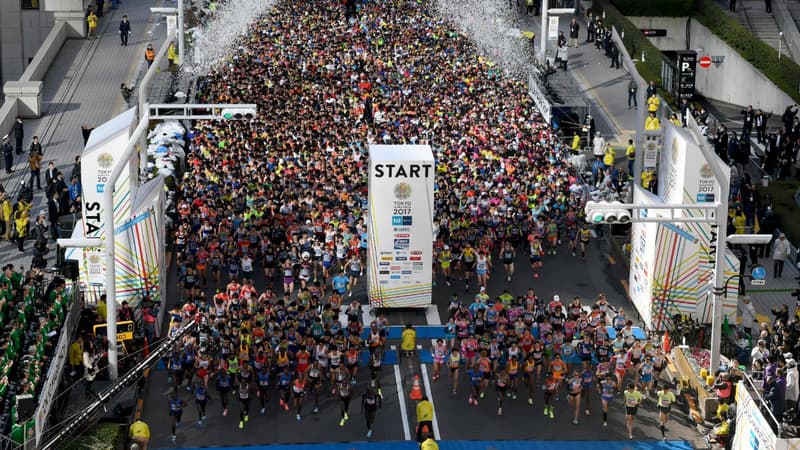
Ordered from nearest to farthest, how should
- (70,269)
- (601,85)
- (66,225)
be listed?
(70,269) → (66,225) → (601,85)

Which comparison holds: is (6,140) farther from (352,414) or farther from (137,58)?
(352,414)

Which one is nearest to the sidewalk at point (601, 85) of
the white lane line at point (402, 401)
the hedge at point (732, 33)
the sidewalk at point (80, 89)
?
the hedge at point (732, 33)

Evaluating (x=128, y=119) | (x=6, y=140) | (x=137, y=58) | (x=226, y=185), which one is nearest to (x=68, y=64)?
(x=137, y=58)

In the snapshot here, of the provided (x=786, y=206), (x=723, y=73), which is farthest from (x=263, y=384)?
(x=723, y=73)

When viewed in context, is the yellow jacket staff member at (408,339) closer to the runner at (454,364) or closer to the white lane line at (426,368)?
the white lane line at (426,368)

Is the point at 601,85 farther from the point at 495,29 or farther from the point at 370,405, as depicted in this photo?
the point at 370,405

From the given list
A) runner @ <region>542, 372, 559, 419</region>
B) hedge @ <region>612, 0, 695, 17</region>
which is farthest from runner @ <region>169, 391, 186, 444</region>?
hedge @ <region>612, 0, 695, 17</region>

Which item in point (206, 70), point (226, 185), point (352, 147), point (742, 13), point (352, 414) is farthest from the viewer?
point (742, 13)
